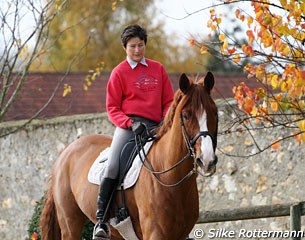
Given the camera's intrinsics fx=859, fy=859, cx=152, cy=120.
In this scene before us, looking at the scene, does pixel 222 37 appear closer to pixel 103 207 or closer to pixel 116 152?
pixel 116 152

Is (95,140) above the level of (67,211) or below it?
above

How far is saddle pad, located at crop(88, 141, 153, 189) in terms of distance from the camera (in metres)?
7.15

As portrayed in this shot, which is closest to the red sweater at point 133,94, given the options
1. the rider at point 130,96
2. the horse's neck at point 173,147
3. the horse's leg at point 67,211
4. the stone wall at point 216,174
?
the rider at point 130,96

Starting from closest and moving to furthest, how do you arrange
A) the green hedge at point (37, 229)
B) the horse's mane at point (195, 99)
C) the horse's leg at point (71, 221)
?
the horse's mane at point (195, 99) → the horse's leg at point (71, 221) → the green hedge at point (37, 229)

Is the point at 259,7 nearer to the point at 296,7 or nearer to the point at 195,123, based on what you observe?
the point at 296,7

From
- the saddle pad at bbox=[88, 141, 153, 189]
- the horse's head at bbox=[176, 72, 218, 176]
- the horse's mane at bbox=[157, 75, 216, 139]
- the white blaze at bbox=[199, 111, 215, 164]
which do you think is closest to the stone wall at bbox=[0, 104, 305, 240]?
the saddle pad at bbox=[88, 141, 153, 189]

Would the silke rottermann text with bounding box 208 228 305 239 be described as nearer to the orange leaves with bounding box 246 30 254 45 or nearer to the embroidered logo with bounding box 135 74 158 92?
the embroidered logo with bounding box 135 74 158 92

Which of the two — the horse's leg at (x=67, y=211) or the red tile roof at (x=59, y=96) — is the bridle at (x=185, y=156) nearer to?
the horse's leg at (x=67, y=211)

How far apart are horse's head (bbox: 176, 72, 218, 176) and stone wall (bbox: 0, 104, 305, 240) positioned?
254 cm

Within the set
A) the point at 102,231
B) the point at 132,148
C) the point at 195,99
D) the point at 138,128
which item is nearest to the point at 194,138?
the point at 195,99

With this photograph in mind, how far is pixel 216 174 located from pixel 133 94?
358 centimetres

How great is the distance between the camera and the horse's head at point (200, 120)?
6.12m

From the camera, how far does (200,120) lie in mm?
6320

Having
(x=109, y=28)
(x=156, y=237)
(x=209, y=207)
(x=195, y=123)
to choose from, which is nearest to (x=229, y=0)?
(x=195, y=123)
